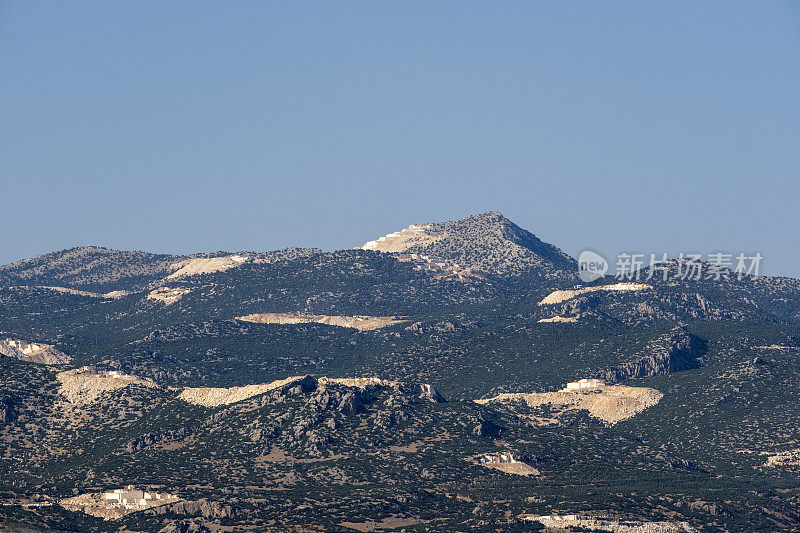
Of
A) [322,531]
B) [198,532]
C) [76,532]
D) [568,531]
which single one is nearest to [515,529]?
[568,531]

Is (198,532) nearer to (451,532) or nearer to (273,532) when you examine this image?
(273,532)

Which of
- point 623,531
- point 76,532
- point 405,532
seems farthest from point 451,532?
point 76,532

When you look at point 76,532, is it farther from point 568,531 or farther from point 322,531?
point 568,531

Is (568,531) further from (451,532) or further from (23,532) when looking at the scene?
(23,532)

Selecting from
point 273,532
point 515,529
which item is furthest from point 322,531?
point 515,529

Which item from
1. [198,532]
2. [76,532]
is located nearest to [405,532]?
[198,532]

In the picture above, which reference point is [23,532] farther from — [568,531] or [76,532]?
[568,531]

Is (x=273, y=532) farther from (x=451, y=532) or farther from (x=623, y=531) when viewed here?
(x=623, y=531)
